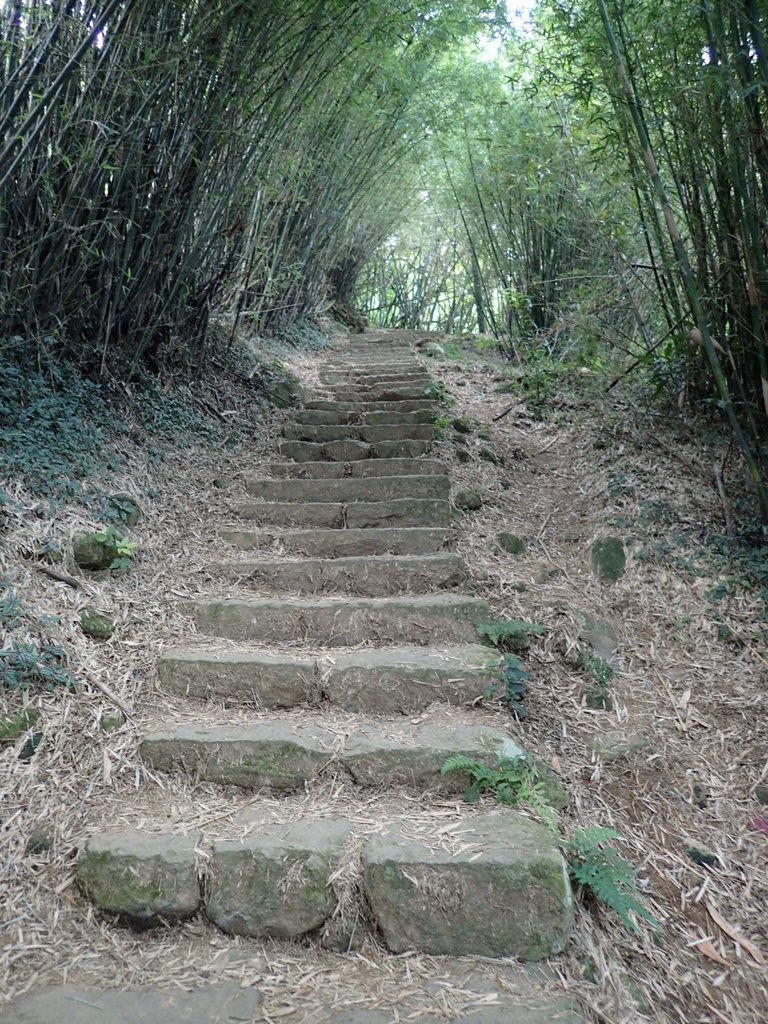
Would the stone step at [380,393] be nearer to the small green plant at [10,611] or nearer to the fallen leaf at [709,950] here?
the small green plant at [10,611]

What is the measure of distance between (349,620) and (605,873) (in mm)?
1151

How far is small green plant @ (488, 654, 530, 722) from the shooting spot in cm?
200

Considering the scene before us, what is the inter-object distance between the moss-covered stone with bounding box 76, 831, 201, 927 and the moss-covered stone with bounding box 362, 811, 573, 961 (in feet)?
1.39

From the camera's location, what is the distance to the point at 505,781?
172cm

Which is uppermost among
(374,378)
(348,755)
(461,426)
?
(374,378)

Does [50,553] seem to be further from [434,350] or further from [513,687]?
[434,350]

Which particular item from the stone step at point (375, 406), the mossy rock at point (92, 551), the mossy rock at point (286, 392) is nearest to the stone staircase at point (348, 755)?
the mossy rock at point (92, 551)

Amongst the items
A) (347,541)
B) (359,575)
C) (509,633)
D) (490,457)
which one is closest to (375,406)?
(490,457)

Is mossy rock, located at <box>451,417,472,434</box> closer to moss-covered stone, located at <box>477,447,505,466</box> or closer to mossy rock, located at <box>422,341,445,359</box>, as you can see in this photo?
moss-covered stone, located at <box>477,447,505,466</box>

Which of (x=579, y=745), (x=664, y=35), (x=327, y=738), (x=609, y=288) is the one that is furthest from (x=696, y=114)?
(x=327, y=738)

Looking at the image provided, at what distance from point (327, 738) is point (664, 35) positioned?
302 cm

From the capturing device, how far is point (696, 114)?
2539 mm

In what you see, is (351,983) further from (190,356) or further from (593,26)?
(593,26)

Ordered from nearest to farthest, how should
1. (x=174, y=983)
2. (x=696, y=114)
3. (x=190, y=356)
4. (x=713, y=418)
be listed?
(x=174, y=983) < (x=696, y=114) < (x=713, y=418) < (x=190, y=356)
